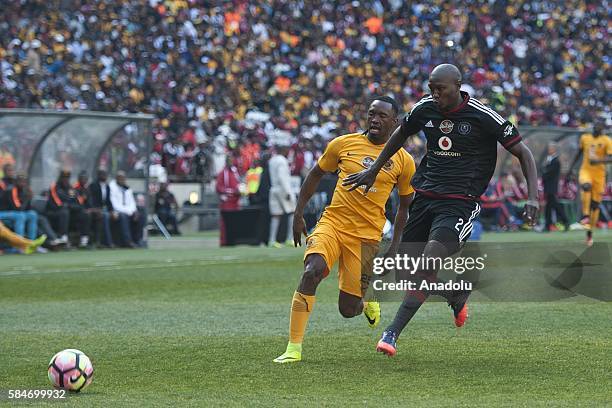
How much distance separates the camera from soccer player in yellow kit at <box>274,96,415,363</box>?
9219 millimetres

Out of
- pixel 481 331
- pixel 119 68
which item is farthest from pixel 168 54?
pixel 481 331

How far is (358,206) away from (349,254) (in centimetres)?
37

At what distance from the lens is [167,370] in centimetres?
845

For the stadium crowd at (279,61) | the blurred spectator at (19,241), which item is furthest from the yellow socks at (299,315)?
the stadium crowd at (279,61)

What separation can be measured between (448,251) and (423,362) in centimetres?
80

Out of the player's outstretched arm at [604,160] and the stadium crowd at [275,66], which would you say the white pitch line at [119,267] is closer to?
the stadium crowd at [275,66]

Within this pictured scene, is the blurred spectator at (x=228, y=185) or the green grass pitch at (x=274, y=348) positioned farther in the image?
the blurred spectator at (x=228, y=185)

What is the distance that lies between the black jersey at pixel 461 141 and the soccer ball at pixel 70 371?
2950 mm

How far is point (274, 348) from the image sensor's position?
9625 mm

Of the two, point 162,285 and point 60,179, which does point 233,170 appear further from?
point 162,285

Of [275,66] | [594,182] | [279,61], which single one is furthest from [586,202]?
[279,61]

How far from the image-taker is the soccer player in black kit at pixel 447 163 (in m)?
8.64

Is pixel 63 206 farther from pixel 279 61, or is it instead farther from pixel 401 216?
pixel 401 216

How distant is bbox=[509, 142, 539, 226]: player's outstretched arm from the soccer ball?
3140 millimetres
